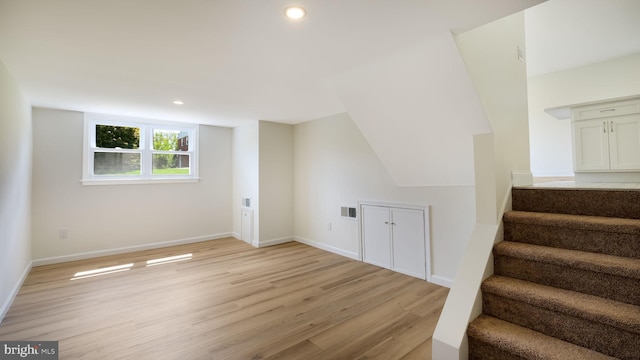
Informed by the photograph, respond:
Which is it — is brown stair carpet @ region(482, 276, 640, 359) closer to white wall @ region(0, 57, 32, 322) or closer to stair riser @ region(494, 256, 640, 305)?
stair riser @ region(494, 256, 640, 305)

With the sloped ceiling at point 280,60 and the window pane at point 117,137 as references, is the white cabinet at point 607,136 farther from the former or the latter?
the window pane at point 117,137

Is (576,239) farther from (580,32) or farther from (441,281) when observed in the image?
(580,32)

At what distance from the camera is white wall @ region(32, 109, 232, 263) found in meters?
3.95

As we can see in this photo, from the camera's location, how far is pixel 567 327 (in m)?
1.46

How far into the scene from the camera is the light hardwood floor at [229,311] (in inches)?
79.9

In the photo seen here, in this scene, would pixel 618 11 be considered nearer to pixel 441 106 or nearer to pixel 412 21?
pixel 441 106

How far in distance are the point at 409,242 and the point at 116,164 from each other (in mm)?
4720

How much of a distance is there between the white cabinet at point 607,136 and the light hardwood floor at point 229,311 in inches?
86.5

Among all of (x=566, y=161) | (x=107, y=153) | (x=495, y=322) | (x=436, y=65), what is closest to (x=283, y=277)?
(x=495, y=322)

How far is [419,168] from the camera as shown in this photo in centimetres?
317

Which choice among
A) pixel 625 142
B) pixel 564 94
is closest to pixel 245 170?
pixel 625 142

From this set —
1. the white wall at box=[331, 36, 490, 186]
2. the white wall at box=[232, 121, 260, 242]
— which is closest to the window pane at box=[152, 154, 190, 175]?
the white wall at box=[232, 121, 260, 242]

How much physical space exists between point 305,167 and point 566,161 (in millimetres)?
4190

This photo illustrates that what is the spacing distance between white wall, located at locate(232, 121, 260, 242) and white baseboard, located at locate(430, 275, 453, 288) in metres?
2.92
